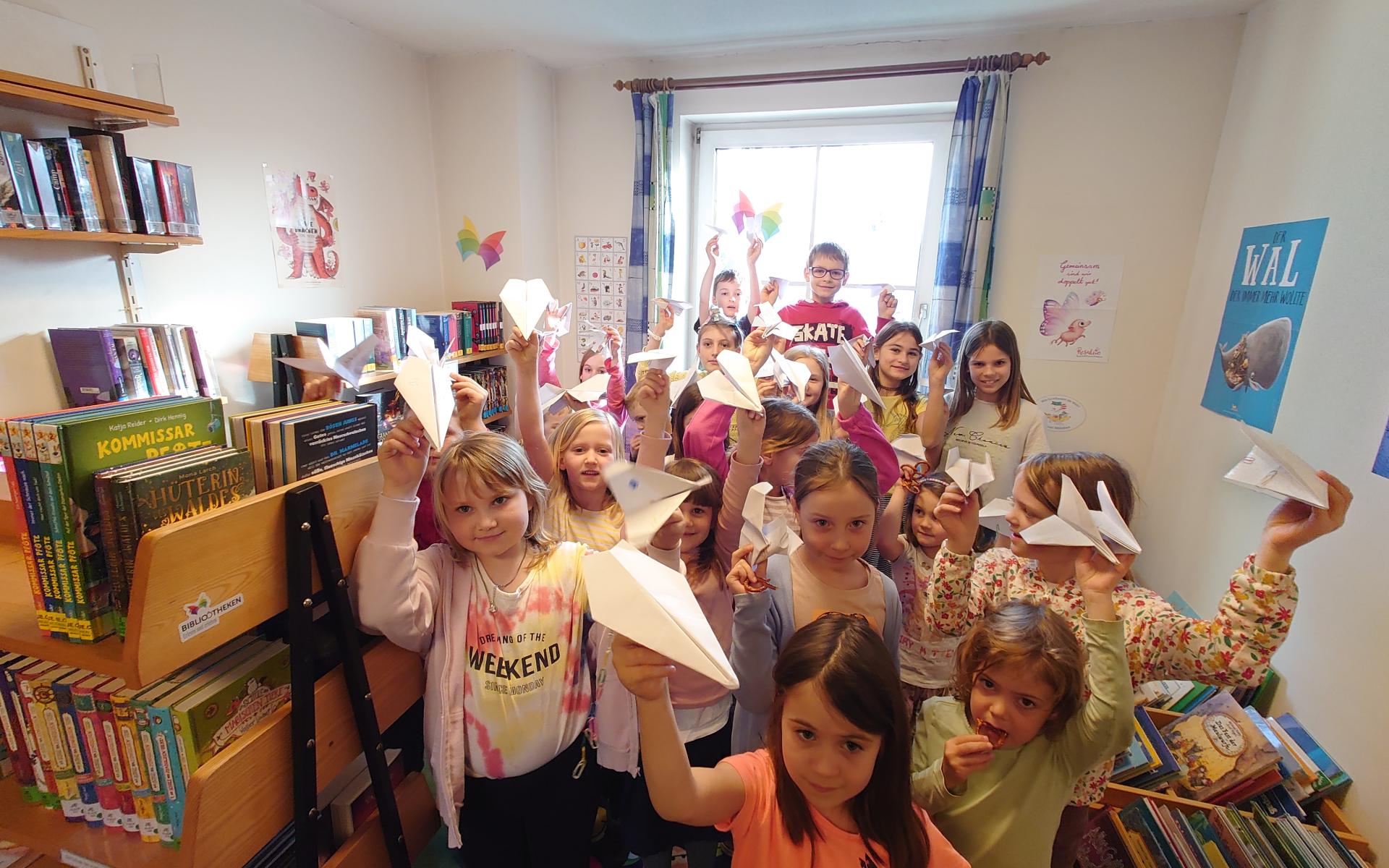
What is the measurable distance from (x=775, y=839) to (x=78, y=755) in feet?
3.50

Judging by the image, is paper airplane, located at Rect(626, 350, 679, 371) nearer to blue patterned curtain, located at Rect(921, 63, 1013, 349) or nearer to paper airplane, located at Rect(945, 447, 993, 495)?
paper airplane, located at Rect(945, 447, 993, 495)

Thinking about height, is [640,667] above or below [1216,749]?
above

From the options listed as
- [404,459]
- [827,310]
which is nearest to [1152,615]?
[404,459]

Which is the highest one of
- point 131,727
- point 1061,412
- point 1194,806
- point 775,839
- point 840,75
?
point 840,75

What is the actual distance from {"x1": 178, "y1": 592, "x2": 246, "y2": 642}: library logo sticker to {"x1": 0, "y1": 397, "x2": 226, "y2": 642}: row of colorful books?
121 mm

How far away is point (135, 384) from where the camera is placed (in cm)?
186

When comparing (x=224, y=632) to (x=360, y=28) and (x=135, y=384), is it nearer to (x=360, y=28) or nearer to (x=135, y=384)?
(x=135, y=384)

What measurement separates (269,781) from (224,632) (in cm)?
24

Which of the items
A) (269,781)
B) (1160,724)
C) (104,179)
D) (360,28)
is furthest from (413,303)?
(1160,724)

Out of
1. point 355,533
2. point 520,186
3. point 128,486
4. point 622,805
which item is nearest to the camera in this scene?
point 128,486

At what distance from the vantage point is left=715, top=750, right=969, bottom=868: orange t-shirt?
0.80 meters

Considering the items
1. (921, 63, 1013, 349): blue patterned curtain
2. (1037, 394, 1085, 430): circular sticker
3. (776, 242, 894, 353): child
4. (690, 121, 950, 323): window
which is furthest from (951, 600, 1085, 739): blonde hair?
(690, 121, 950, 323): window

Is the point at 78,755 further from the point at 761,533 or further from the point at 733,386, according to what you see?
the point at 733,386

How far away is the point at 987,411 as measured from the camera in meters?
2.13
